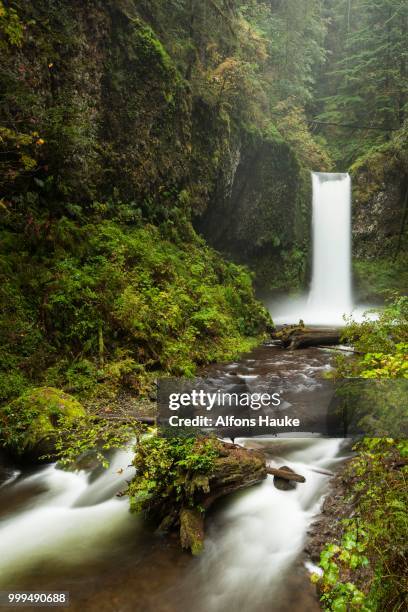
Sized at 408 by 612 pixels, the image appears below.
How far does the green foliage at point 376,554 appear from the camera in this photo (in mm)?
2400

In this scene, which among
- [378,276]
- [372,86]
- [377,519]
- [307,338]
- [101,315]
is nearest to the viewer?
[377,519]

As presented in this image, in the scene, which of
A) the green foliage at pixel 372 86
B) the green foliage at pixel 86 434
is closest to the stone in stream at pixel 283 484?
the green foliage at pixel 86 434

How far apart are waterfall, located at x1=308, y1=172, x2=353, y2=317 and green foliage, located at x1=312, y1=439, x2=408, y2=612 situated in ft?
57.0

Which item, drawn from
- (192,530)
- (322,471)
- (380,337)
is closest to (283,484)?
(322,471)

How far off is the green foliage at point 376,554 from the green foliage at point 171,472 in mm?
1500

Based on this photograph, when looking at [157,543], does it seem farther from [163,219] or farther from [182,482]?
[163,219]

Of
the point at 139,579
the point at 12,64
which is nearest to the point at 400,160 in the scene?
the point at 12,64

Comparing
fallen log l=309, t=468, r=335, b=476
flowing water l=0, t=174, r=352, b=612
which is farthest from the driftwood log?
fallen log l=309, t=468, r=335, b=476

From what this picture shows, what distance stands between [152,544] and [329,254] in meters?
18.4

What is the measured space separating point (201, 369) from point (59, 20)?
9231 mm

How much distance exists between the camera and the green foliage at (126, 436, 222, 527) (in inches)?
162

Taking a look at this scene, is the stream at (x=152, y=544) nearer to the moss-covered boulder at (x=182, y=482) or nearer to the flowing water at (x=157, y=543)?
the flowing water at (x=157, y=543)

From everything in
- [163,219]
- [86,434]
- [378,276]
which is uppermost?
[163,219]

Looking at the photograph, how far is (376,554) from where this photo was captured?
8.67ft
